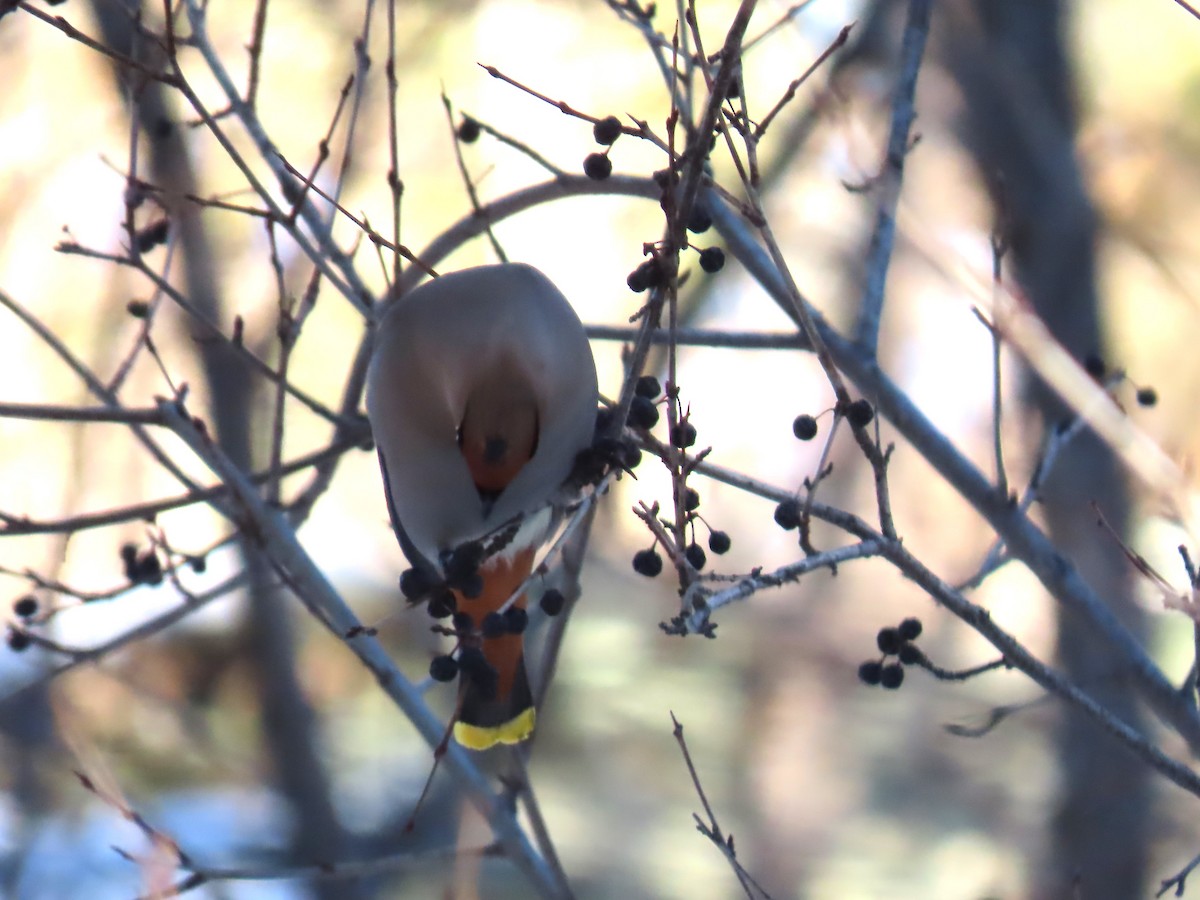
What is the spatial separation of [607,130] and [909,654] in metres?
0.94

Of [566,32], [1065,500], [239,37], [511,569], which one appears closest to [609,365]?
[566,32]

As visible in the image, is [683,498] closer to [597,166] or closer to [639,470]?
[597,166]

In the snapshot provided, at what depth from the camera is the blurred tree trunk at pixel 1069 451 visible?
442 cm

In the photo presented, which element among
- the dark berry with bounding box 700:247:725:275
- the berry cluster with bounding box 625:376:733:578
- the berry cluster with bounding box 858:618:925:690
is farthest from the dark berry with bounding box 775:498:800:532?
the berry cluster with bounding box 858:618:925:690

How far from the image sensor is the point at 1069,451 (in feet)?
14.7

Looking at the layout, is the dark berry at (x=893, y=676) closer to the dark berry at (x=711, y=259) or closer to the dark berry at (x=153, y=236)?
the dark berry at (x=711, y=259)

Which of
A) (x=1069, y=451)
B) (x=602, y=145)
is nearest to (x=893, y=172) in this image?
(x=602, y=145)

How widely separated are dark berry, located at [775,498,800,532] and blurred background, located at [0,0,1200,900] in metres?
1.02

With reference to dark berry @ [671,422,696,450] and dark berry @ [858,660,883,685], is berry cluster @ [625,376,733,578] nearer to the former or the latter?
dark berry @ [671,422,696,450]

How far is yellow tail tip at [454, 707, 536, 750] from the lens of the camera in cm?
263

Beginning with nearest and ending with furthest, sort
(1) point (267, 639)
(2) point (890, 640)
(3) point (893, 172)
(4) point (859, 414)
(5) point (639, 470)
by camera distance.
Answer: (4) point (859, 414), (2) point (890, 640), (3) point (893, 172), (1) point (267, 639), (5) point (639, 470)

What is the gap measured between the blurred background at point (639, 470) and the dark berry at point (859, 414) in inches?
35.8

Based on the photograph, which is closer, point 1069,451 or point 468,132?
point 468,132

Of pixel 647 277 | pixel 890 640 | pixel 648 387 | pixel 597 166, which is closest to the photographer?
pixel 647 277
